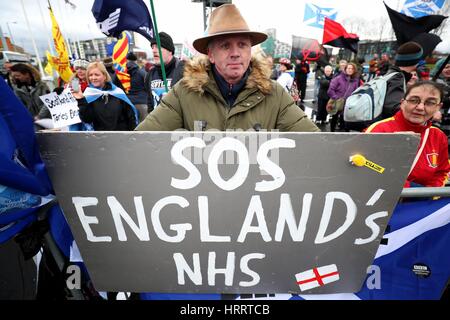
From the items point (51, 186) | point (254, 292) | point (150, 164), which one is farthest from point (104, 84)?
point (254, 292)

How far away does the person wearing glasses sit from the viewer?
1.83 metres

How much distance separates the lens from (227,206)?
1.09m

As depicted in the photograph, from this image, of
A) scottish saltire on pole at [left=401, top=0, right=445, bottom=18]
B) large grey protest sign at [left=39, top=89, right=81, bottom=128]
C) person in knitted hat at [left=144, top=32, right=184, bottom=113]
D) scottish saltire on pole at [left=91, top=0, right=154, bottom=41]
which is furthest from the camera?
scottish saltire on pole at [left=401, top=0, right=445, bottom=18]

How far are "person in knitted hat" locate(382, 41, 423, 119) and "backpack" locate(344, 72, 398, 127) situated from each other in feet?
0.18

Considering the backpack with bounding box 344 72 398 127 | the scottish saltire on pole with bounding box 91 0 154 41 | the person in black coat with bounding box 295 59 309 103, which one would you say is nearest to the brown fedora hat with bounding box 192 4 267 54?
the scottish saltire on pole with bounding box 91 0 154 41

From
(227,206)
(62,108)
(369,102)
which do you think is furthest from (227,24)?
(62,108)

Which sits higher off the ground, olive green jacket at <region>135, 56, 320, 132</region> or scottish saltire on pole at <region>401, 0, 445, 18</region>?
scottish saltire on pole at <region>401, 0, 445, 18</region>

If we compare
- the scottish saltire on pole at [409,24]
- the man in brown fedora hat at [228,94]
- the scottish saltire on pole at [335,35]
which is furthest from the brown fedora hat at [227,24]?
the scottish saltire on pole at [335,35]

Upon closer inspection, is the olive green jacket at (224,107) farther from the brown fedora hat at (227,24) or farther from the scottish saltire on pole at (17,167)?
the scottish saltire on pole at (17,167)

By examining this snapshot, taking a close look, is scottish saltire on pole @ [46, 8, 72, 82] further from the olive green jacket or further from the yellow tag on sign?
the yellow tag on sign

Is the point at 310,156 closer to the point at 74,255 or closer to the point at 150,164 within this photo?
the point at 150,164

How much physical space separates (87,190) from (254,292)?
0.98m

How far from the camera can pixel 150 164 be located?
3.33 ft

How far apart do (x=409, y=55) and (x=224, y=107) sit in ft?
8.36
